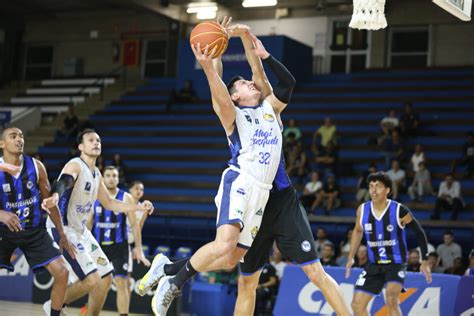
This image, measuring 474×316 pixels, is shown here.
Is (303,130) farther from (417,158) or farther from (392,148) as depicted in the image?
(417,158)

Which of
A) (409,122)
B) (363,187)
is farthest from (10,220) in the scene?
(409,122)

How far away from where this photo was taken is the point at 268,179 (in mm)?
6980

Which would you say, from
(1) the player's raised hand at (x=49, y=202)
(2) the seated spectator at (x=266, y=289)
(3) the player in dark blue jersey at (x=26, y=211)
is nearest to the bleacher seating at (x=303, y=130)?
(2) the seated spectator at (x=266, y=289)

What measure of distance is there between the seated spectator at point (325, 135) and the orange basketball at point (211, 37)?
1269cm

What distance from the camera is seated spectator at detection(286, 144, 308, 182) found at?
18.6m

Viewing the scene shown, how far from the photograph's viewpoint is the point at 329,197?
1762cm

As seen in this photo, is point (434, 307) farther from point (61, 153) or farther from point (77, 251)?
point (61, 153)

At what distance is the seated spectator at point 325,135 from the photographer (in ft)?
63.8

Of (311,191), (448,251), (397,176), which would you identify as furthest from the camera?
(311,191)

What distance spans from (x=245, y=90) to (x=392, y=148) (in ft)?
38.5

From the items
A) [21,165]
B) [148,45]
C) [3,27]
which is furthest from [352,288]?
[3,27]

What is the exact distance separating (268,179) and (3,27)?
84.0 ft

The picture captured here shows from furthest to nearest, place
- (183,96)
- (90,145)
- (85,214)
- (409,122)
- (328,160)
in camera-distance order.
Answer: (183,96) → (409,122) → (328,160) → (85,214) → (90,145)

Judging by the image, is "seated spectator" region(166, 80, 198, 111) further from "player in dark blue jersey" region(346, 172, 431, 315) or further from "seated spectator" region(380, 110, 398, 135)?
"player in dark blue jersey" region(346, 172, 431, 315)
